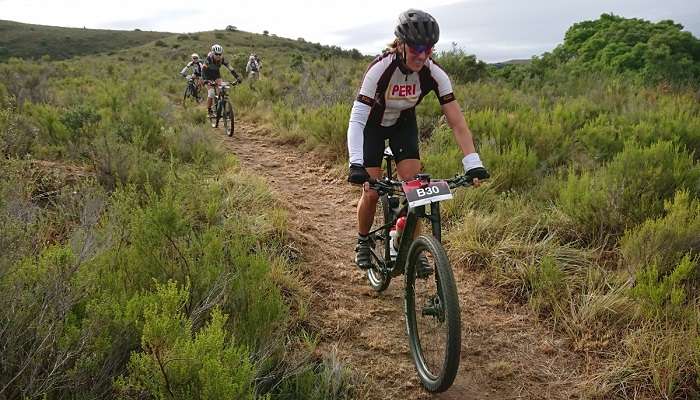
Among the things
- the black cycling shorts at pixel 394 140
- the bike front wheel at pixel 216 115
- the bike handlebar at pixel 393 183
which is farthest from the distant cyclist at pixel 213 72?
the bike handlebar at pixel 393 183

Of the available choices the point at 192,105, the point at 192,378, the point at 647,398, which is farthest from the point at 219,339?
the point at 192,105

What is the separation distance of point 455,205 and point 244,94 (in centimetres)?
1053

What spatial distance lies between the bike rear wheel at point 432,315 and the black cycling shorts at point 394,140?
114 cm

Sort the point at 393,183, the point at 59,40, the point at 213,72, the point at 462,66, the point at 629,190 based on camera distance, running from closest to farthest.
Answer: the point at 393,183 → the point at 629,190 → the point at 213,72 → the point at 462,66 → the point at 59,40

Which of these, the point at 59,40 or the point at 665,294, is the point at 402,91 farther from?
the point at 59,40

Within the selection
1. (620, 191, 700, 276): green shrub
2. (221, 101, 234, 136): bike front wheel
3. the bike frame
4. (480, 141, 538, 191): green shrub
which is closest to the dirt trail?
the bike frame

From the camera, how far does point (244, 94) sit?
14.7 metres

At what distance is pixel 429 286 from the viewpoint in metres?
3.21

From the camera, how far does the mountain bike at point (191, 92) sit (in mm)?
15141

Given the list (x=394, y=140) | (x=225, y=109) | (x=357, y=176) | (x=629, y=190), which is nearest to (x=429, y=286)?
(x=357, y=176)

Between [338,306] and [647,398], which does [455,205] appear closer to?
[338,306]

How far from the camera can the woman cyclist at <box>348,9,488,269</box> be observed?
3293 millimetres

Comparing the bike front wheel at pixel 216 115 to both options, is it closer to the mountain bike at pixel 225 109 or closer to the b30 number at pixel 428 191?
the mountain bike at pixel 225 109

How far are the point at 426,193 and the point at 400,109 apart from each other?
1158mm
